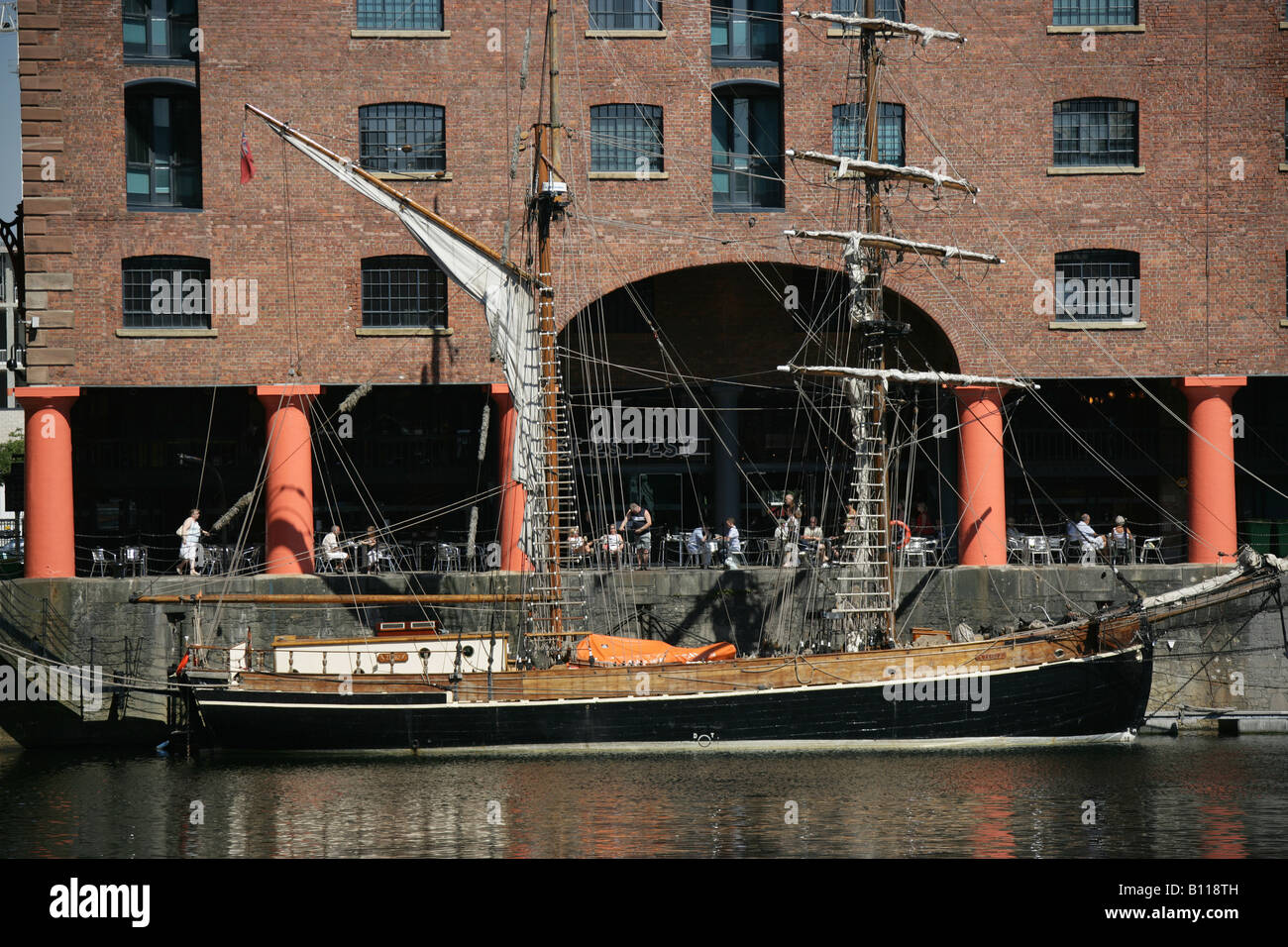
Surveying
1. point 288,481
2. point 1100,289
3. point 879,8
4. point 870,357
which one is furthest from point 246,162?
point 1100,289

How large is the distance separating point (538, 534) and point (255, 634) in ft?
22.9

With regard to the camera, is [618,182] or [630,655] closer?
[630,655]

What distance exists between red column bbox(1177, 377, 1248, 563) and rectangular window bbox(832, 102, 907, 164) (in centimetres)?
911

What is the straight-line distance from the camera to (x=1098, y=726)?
3569 cm

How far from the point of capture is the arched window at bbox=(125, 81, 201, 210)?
41.7 metres

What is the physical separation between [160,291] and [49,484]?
17.6 feet

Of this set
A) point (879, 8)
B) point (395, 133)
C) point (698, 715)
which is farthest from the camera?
point (879, 8)

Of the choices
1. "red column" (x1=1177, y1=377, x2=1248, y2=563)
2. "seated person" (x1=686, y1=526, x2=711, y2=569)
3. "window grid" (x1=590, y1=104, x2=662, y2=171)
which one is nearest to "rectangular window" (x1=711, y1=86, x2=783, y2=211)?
"window grid" (x1=590, y1=104, x2=662, y2=171)

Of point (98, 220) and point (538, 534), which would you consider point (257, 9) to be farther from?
point (538, 534)

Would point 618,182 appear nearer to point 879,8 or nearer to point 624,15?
point 624,15

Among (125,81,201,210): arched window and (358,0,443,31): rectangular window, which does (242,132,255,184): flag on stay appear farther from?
(358,0,443,31): rectangular window

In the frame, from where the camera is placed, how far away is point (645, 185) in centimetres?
4159

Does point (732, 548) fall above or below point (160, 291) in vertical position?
below

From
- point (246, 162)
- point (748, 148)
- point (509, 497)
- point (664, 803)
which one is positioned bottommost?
point (664, 803)
